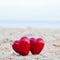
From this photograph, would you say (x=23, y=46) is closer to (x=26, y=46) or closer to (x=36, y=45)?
(x=26, y=46)

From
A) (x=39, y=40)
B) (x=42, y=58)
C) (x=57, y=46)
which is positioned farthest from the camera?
(x=57, y=46)

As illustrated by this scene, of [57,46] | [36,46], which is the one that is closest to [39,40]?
[36,46]

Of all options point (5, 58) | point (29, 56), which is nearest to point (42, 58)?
point (29, 56)

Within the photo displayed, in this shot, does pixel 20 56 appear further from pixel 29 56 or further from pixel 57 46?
pixel 57 46

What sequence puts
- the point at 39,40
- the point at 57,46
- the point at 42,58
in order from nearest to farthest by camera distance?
the point at 42,58
the point at 39,40
the point at 57,46

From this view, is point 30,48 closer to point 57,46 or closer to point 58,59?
point 58,59

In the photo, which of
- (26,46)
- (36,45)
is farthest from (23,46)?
(36,45)

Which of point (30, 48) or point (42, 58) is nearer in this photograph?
point (42, 58)

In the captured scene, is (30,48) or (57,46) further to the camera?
(57,46)

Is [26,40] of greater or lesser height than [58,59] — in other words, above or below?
above
